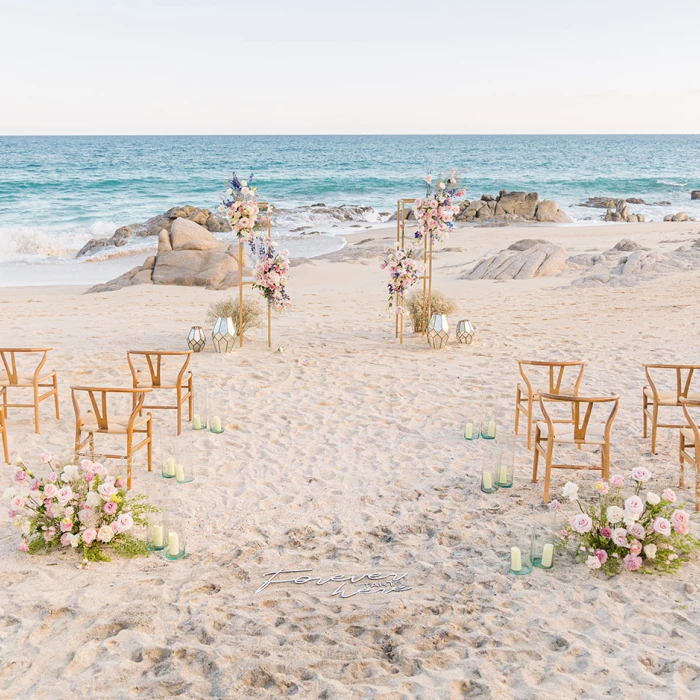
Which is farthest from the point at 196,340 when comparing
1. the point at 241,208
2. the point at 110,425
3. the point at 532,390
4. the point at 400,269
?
the point at 532,390

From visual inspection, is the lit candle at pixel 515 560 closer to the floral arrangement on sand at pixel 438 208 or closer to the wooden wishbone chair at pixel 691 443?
the wooden wishbone chair at pixel 691 443

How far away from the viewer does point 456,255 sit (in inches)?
776

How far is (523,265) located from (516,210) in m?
13.4

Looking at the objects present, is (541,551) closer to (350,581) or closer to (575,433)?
(350,581)

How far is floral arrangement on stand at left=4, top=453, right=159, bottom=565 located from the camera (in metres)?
4.60

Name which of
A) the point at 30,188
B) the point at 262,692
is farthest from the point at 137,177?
the point at 262,692

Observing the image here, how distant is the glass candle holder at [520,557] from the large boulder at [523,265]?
11654mm

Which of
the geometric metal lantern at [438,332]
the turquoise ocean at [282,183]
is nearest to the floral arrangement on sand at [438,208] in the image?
the geometric metal lantern at [438,332]

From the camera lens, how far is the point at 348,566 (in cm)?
465

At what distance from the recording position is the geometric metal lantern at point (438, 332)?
989cm

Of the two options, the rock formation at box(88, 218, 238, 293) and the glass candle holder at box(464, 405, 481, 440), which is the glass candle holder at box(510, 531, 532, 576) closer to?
the glass candle holder at box(464, 405, 481, 440)

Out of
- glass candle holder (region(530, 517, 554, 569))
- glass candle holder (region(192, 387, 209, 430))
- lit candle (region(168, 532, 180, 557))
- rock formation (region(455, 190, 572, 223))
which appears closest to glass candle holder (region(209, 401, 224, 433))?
glass candle holder (region(192, 387, 209, 430))

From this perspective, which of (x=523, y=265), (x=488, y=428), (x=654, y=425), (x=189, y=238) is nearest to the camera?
(x=654, y=425)

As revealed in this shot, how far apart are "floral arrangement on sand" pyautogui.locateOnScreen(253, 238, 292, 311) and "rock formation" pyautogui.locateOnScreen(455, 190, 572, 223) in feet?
63.9
